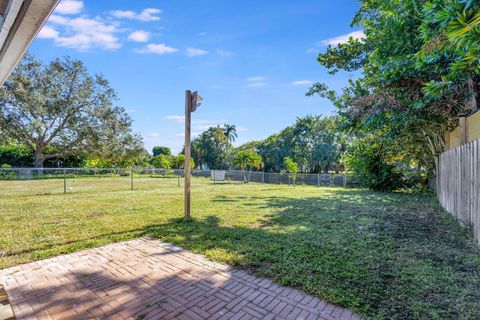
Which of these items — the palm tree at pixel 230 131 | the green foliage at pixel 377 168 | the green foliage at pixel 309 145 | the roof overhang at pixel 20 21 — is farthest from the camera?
the palm tree at pixel 230 131

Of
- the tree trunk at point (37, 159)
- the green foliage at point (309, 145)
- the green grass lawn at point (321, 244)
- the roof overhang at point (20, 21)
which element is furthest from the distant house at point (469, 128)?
the tree trunk at point (37, 159)

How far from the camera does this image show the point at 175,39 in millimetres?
7602

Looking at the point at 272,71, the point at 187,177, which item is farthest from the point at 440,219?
the point at 272,71

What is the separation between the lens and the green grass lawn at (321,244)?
2.28 meters

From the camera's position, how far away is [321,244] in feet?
12.3

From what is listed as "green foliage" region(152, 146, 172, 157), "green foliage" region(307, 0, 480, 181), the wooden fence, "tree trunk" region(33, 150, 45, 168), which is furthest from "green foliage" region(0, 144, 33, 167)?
"green foliage" region(152, 146, 172, 157)

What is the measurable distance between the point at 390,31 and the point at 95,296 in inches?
272

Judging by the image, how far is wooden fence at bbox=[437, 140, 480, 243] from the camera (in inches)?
144

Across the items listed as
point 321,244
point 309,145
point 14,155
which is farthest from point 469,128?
point 14,155

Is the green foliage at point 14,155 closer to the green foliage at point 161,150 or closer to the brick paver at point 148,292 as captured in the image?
the brick paver at point 148,292

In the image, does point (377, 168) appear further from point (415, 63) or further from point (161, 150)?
point (161, 150)

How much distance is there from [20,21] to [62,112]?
89.6 ft

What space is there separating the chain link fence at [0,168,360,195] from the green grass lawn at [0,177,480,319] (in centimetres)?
491

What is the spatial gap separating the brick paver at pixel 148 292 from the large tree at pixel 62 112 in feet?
82.6
